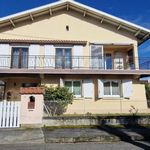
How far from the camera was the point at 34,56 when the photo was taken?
55.0 ft

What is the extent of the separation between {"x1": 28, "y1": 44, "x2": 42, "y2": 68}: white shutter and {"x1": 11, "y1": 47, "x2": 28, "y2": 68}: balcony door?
18.4 inches

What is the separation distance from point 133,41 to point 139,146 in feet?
42.7

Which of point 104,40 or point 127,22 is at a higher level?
point 127,22

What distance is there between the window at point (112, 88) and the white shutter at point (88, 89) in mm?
1283

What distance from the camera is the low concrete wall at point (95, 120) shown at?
10853 millimetres

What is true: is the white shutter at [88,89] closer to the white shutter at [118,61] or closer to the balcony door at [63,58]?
the balcony door at [63,58]

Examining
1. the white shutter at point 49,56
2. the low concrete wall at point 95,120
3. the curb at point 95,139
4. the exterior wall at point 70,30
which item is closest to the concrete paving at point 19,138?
the curb at point 95,139

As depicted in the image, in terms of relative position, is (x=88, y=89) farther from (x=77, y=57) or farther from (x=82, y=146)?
(x=82, y=146)

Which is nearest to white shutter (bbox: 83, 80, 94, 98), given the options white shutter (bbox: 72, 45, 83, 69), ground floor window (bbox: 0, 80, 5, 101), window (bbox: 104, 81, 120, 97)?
window (bbox: 104, 81, 120, 97)

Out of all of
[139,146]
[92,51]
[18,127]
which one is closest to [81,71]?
[92,51]

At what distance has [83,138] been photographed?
7863 mm

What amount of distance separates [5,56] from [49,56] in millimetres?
3514

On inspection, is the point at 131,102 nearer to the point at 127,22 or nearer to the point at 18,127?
the point at 127,22

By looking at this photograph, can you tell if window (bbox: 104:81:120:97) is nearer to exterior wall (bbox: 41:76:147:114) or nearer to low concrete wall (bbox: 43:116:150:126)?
exterior wall (bbox: 41:76:147:114)
